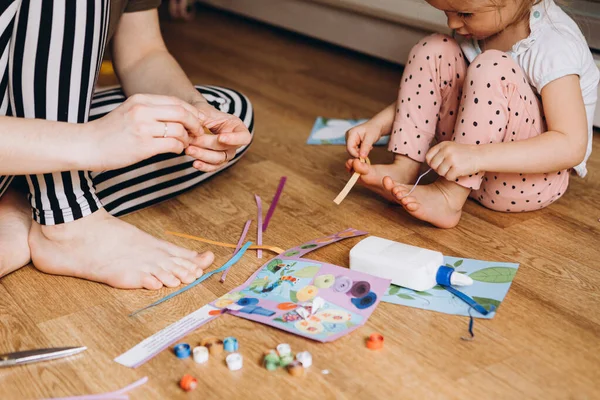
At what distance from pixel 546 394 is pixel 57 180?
68 centimetres

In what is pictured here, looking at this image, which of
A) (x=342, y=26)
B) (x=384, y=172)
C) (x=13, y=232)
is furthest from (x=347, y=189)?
(x=342, y=26)

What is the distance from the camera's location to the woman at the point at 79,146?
0.83 metres

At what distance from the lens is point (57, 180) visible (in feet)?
3.12

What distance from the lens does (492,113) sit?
1089 millimetres

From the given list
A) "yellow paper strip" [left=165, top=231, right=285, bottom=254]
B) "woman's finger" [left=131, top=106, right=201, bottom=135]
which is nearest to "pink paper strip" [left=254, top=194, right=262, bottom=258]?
"yellow paper strip" [left=165, top=231, right=285, bottom=254]

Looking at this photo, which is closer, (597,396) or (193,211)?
(597,396)

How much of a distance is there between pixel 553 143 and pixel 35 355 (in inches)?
31.4

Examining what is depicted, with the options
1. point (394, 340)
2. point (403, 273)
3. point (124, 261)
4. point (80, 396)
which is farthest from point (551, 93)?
point (80, 396)

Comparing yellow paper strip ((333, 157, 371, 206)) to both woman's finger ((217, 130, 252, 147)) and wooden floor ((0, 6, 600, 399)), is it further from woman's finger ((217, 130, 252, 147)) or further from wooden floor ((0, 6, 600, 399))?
woman's finger ((217, 130, 252, 147))

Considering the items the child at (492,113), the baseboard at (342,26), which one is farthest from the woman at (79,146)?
the baseboard at (342,26)

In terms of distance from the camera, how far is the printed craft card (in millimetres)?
869

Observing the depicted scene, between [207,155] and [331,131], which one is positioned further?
[331,131]

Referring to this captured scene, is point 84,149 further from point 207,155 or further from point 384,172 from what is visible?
point 384,172

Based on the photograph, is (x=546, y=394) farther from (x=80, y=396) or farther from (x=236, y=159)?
(x=236, y=159)
